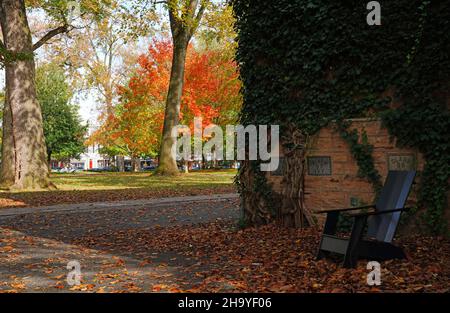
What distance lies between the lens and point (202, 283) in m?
5.71

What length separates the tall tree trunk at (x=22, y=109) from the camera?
20.6 meters

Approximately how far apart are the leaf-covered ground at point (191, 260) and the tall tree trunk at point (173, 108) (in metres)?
18.9

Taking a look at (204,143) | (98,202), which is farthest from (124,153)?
(98,202)

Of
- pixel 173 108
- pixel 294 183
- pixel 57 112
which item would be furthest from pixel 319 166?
pixel 57 112

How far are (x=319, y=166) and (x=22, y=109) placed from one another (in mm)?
15702

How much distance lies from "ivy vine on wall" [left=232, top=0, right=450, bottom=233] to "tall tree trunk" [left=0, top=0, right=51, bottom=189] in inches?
540

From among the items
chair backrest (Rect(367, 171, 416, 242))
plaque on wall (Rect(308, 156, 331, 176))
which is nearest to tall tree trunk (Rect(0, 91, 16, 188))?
plaque on wall (Rect(308, 156, 331, 176))

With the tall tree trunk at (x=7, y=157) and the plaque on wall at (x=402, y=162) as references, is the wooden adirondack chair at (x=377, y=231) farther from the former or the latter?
the tall tree trunk at (x=7, y=157)

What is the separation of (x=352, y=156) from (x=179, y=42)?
23.2 m

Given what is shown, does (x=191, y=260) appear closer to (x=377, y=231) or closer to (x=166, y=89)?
(x=377, y=231)

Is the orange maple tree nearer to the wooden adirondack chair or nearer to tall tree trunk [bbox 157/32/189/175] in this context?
tall tree trunk [bbox 157/32/189/175]

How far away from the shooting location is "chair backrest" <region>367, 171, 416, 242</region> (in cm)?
647

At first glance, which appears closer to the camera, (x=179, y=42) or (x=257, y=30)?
(x=257, y=30)

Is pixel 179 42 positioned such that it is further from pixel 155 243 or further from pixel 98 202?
pixel 155 243
